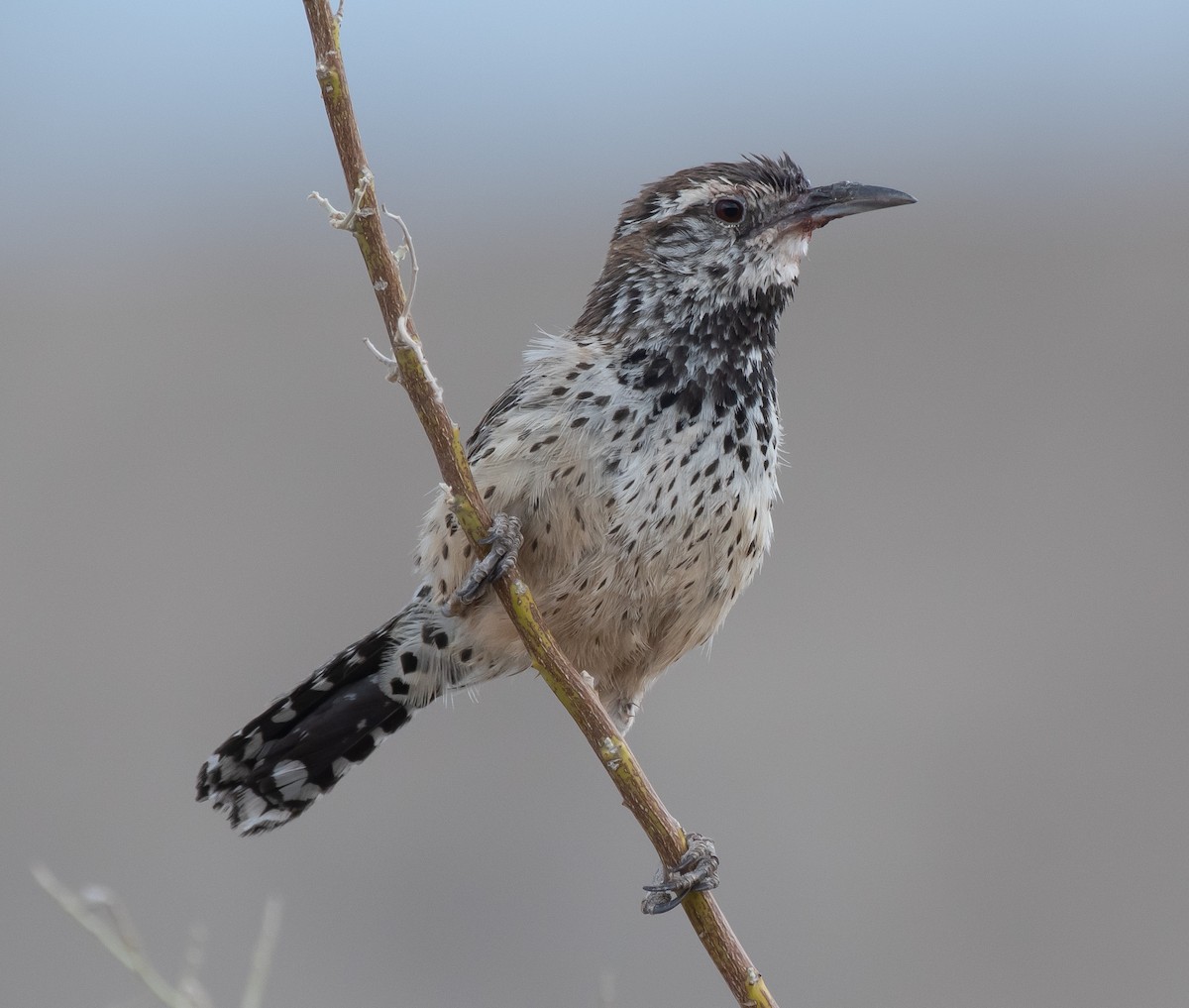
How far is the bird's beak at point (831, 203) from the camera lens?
9.53 ft

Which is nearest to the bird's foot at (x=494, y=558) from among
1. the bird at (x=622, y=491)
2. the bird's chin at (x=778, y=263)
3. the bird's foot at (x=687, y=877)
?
the bird at (x=622, y=491)

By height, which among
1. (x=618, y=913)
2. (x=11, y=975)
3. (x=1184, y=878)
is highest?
(x=11, y=975)

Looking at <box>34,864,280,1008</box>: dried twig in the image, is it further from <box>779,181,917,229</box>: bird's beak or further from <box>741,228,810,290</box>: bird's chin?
<box>779,181,917,229</box>: bird's beak

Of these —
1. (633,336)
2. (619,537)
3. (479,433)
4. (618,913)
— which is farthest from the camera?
(618,913)

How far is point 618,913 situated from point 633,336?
3.91 m

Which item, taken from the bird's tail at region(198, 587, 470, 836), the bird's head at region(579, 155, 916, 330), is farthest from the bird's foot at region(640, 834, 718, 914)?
the bird's head at region(579, 155, 916, 330)

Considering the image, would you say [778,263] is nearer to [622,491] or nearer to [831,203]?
[831,203]

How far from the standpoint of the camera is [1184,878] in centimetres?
646

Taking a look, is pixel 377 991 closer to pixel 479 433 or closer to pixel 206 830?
pixel 206 830

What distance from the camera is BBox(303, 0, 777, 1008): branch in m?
1.87

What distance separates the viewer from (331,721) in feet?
10.9

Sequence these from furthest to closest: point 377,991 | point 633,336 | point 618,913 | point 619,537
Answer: point 618,913 → point 377,991 → point 633,336 → point 619,537

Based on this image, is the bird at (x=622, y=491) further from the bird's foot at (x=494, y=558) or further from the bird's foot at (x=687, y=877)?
the bird's foot at (x=687, y=877)

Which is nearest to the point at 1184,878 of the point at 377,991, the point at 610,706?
the point at 377,991
